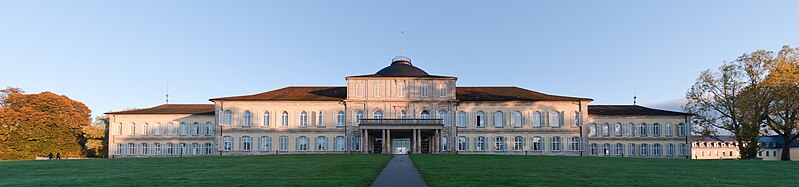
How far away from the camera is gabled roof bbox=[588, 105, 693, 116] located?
64125mm

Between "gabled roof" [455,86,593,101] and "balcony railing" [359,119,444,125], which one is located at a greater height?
"gabled roof" [455,86,593,101]

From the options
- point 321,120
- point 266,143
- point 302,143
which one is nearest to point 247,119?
point 266,143

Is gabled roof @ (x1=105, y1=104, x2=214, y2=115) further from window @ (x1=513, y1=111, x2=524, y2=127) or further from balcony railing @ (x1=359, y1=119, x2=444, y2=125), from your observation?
window @ (x1=513, y1=111, x2=524, y2=127)

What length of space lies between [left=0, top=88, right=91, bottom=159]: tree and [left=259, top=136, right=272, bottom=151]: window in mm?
19410

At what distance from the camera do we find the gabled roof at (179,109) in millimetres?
65688

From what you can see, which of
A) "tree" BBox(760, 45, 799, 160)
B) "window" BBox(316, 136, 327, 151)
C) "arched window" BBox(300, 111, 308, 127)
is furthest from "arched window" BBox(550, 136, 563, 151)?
"arched window" BBox(300, 111, 308, 127)

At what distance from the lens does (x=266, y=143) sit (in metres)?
60.3

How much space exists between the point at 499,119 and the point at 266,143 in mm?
22225

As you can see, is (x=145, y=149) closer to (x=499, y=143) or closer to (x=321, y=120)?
(x=321, y=120)

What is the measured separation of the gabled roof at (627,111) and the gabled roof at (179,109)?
131ft

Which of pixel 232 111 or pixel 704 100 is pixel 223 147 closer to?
pixel 232 111

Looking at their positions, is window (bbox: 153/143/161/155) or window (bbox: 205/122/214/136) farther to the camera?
window (bbox: 205/122/214/136)

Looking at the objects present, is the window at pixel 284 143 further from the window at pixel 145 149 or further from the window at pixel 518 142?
the window at pixel 518 142

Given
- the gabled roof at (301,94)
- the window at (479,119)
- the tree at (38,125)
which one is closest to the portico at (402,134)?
the window at (479,119)
